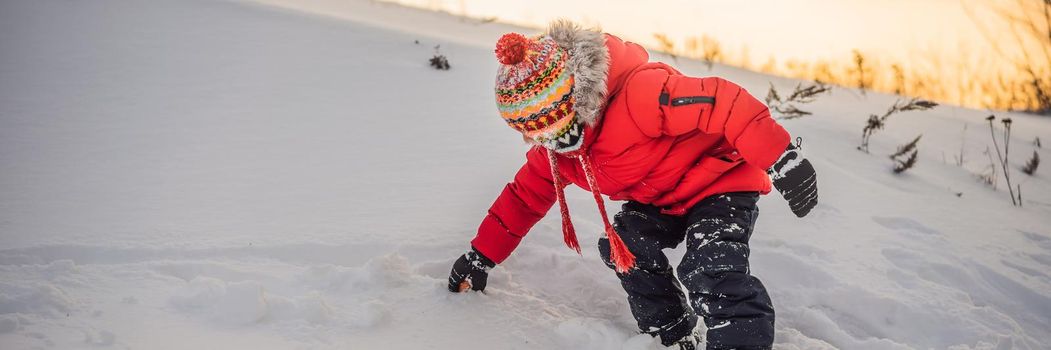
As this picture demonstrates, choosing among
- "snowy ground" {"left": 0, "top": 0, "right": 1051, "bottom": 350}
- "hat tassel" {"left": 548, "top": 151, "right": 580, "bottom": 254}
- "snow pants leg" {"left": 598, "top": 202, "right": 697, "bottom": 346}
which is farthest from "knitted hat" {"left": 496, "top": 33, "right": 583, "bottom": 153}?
"snowy ground" {"left": 0, "top": 0, "right": 1051, "bottom": 350}

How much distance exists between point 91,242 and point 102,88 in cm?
120

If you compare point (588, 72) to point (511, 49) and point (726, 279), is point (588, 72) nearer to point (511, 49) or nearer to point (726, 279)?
point (511, 49)

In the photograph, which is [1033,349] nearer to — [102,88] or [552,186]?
[552,186]

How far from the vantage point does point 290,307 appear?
6.16 feet

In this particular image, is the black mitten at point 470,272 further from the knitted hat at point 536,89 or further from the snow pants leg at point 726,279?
the snow pants leg at point 726,279

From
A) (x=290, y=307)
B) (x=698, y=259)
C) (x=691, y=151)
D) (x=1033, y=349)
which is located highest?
(x=691, y=151)

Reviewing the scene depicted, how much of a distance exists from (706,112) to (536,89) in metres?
0.41

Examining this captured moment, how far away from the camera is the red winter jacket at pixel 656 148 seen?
66.4 inches

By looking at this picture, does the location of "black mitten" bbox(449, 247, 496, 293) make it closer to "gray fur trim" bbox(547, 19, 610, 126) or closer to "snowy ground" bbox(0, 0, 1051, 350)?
"snowy ground" bbox(0, 0, 1051, 350)

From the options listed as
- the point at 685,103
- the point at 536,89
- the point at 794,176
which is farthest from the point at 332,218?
the point at 794,176

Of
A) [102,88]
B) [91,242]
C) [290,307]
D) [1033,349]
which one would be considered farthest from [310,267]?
[1033,349]

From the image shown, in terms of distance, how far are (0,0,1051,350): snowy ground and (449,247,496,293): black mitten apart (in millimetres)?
36

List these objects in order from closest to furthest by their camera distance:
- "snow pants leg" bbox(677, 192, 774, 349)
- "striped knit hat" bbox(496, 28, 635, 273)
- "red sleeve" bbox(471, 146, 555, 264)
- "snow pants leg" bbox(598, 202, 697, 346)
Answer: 1. "snow pants leg" bbox(677, 192, 774, 349)
2. "striped knit hat" bbox(496, 28, 635, 273)
3. "snow pants leg" bbox(598, 202, 697, 346)
4. "red sleeve" bbox(471, 146, 555, 264)

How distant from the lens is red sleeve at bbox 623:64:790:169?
166cm
